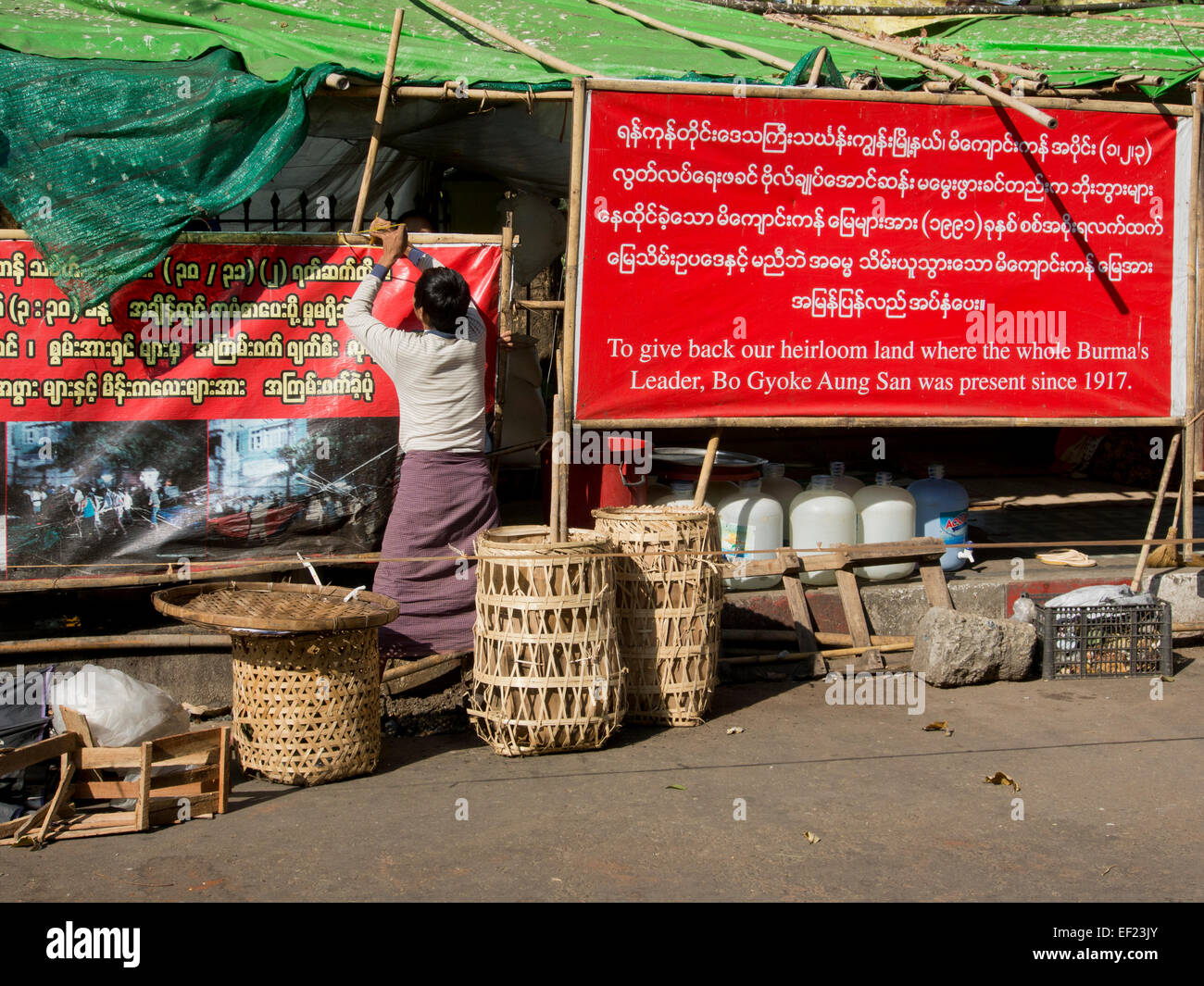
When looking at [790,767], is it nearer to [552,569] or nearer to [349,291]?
[552,569]

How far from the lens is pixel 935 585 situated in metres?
6.67

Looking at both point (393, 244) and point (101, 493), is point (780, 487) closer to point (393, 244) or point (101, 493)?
point (393, 244)

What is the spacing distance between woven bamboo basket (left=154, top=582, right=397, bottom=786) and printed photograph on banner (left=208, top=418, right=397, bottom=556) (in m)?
0.97

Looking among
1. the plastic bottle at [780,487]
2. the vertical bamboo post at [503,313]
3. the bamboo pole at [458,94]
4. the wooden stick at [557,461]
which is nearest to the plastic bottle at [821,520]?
the plastic bottle at [780,487]

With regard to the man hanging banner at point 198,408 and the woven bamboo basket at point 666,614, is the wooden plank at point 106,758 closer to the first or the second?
the man hanging banner at point 198,408

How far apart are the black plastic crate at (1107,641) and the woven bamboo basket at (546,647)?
8.32 feet

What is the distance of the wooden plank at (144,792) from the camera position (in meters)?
4.32

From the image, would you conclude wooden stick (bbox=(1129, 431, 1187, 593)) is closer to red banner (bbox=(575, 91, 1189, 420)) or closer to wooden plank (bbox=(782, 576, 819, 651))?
red banner (bbox=(575, 91, 1189, 420))

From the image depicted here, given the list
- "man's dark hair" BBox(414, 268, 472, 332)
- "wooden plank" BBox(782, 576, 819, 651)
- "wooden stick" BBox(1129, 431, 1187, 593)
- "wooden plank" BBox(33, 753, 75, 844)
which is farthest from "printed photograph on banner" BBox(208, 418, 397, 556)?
"wooden stick" BBox(1129, 431, 1187, 593)

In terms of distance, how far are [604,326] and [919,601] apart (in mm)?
2368

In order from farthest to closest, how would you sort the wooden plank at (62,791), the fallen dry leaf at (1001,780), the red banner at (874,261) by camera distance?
the red banner at (874,261) → the fallen dry leaf at (1001,780) → the wooden plank at (62,791)

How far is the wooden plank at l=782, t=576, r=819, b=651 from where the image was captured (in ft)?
21.2

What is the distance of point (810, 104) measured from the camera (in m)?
6.22
